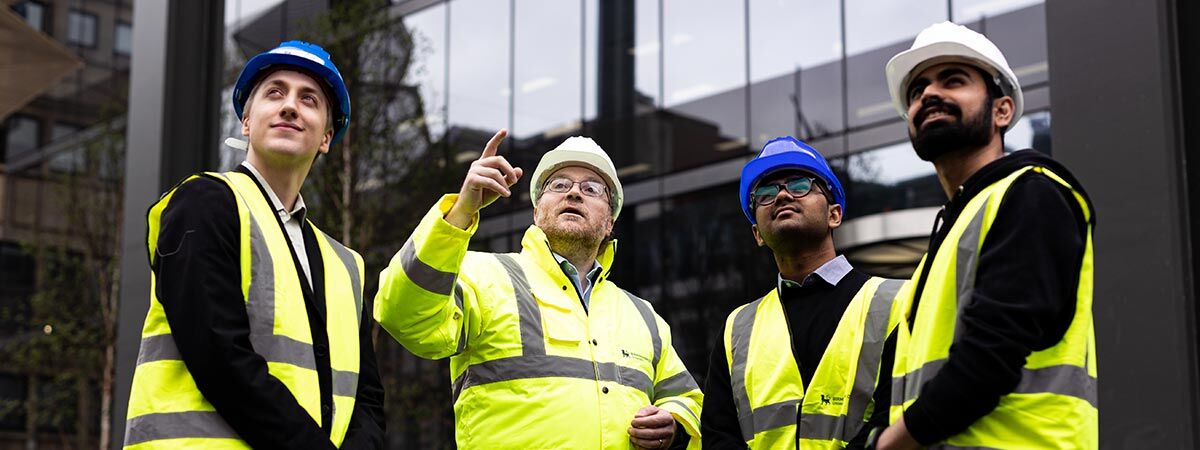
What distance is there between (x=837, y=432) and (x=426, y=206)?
45.2ft

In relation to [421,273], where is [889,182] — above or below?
above

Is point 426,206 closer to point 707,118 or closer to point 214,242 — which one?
point 707,118

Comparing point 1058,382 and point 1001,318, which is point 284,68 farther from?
point 1058,382

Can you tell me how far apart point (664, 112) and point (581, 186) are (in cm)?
1132

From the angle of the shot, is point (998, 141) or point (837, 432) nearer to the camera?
point (998, 141)

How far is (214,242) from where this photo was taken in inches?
122

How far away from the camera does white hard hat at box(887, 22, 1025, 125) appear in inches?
123

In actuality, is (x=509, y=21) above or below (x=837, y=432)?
above

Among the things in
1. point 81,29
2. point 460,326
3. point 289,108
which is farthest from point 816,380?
point 81,29

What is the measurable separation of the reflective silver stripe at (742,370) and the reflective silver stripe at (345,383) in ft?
4.09

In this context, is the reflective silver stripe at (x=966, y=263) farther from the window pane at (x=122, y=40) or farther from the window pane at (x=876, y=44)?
the window pane at (x=122, y=40)

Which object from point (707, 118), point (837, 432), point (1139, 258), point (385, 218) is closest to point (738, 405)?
point (837, 432)

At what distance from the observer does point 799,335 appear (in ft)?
13.1

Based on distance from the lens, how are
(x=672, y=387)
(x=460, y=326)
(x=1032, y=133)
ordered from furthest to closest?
(x=1032, y=133) < (x=672, y=387) < (x=460, y=326)
